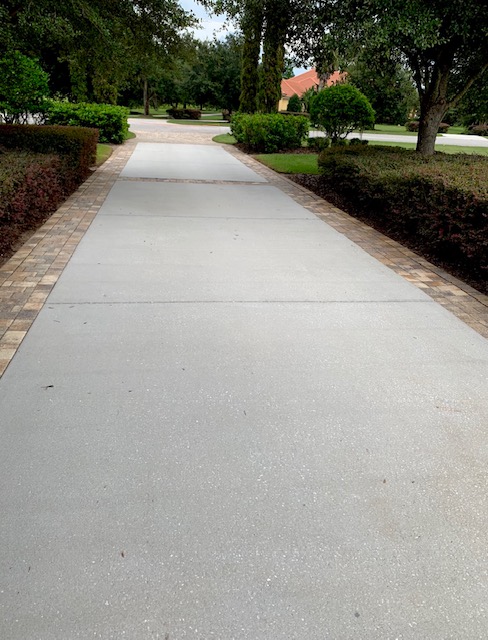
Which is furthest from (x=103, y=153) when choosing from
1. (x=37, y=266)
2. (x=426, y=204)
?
(x=426, y=204)

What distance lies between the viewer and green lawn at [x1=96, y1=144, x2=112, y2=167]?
13.7 meters

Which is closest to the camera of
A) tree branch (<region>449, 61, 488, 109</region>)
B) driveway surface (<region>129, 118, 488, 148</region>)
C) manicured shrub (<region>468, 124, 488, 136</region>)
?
tree branch (<region>449, 61, 488, 109</region>)

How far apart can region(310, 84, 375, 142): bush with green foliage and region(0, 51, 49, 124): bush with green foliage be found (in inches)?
396

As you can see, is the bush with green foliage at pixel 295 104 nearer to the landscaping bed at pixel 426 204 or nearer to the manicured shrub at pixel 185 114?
the manicured shrub at pixel 185 114

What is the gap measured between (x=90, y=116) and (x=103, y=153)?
2817mm

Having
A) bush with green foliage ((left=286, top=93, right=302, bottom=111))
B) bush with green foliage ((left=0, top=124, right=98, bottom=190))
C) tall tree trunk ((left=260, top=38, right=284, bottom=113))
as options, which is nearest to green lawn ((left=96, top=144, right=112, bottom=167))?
bush with green foliage ((left=0, top=124, right=98, bottom=190))

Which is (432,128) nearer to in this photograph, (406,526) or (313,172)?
(313,172)

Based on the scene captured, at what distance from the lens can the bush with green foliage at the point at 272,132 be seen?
17.4 m

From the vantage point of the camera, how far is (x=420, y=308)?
173 inches

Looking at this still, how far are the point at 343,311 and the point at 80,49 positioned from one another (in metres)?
9.26

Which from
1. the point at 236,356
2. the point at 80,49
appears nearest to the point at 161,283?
the point at 236,356

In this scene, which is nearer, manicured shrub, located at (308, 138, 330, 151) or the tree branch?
the tree branch

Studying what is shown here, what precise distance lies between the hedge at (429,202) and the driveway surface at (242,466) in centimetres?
120

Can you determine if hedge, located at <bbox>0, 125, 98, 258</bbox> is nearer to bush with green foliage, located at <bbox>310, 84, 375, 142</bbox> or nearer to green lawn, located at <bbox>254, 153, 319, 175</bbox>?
green lawn, located at <bbox>254, 153, 319, 175</bbox>
